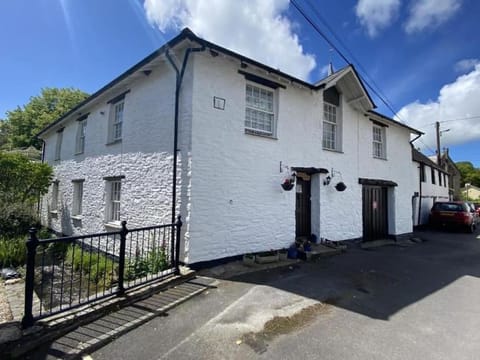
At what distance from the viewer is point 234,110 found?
705 cm

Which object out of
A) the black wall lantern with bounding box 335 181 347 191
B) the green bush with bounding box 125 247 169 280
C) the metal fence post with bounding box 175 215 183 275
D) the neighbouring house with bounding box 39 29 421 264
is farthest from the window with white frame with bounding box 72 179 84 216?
the black wall lantern with bounding box 335 181 347 191

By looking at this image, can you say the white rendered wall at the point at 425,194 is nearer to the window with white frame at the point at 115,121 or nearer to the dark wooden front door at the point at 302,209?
the dark wooden front door at the point at 302,209

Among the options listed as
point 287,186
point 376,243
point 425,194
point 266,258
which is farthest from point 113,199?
point 425,194

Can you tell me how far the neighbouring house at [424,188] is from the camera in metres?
18.0

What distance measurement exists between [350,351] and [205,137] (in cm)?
505

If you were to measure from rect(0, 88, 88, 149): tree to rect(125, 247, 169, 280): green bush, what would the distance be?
95.4ft

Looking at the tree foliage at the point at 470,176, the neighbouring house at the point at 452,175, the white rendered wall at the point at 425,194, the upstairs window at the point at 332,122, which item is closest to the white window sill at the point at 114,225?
the upstairs window at the point at 332,122

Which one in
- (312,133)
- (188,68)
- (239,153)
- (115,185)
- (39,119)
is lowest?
(115,185)

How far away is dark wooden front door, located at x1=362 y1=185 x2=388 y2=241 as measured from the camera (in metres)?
11.2

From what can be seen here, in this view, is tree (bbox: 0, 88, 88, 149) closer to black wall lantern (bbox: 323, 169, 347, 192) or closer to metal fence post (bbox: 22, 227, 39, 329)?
black wall lantern (bbox: 323, 169, 347, 192)

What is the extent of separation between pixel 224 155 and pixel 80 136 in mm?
8784

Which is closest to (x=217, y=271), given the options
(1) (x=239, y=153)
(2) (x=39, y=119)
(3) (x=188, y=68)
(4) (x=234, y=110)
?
(1) (x=239, y=153)

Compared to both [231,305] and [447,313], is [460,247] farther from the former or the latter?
[231,305]

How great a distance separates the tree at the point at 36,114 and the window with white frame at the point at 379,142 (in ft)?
101
